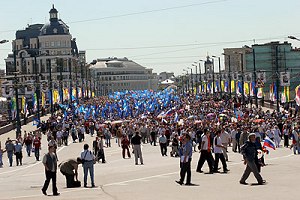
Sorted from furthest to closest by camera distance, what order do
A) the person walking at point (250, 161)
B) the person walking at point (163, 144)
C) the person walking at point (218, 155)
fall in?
the person walking at point (163, 144) < the person walking at point (218, 155) < the person walking at point (250, 161)

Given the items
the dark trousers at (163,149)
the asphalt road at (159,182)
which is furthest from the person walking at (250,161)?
the dark trousers at (163,149)

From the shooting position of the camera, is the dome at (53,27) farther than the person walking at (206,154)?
Yes

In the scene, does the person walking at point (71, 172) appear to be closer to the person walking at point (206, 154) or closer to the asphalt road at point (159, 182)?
the asphalt road at point (159, 182)

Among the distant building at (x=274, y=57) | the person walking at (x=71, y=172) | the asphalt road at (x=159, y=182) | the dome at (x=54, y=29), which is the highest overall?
the dome at (x=54, y=29)

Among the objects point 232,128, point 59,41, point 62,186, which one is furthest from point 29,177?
point 59,41

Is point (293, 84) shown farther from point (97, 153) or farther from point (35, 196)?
point (35, 196)

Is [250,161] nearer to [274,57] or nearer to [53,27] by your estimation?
[274,57]

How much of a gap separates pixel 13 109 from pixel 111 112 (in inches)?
568

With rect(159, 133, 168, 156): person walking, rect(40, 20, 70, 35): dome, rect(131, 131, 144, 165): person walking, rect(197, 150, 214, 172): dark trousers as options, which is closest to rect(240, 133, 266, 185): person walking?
rect(197, 150, 214, 172): dark trousers

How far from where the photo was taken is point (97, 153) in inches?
1219

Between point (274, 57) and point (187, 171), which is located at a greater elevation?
point (274, 57)

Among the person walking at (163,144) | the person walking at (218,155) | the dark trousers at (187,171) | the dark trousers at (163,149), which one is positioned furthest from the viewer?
the dark trousers at (163,149)

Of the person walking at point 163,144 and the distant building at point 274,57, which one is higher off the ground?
the distant building at point 274,57

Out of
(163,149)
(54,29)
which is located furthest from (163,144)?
(54,29)
